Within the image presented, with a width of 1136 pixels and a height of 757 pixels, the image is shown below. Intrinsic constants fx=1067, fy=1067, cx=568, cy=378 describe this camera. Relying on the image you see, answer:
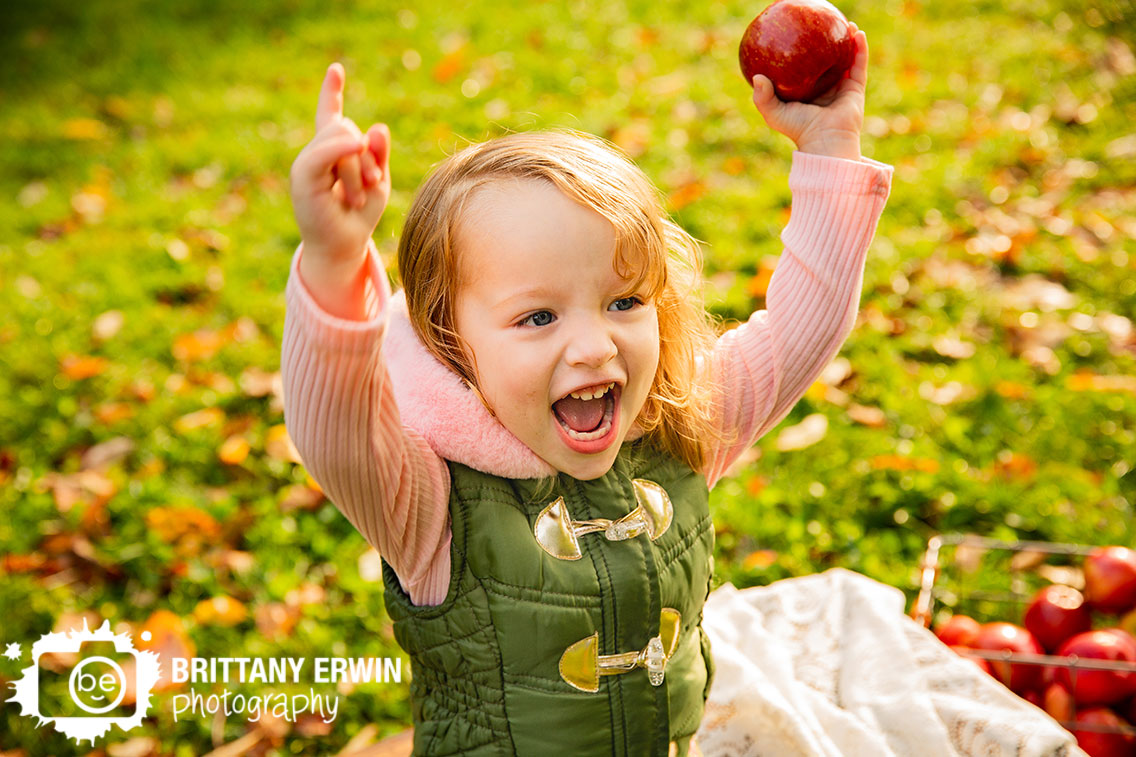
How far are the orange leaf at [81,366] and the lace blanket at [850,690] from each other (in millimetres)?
2224

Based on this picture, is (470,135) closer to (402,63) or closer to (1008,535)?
(402,63)

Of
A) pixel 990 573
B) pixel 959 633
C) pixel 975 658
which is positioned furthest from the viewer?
pixel 990 573

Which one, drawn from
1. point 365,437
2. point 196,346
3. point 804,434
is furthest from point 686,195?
point 365,437

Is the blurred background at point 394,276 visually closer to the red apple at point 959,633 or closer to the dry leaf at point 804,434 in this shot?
the dry leaf at point 804,434

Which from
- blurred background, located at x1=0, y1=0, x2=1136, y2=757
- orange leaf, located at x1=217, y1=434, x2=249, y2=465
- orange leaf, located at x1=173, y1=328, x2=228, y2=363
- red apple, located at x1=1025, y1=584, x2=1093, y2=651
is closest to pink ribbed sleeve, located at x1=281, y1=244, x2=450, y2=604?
blurred background, located at x1=0, y1=0, x2=1136, y2=757

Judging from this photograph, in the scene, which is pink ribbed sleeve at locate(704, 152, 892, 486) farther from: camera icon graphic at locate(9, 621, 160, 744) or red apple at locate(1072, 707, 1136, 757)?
camera icon graphic at locate(9, 621, 160, 744)

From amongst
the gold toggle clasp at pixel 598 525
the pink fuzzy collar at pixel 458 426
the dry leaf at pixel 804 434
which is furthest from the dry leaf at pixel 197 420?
the gold toggle clasp at pixel 598 525

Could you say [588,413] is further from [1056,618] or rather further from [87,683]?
[87,683]

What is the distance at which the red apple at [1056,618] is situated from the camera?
2.23m

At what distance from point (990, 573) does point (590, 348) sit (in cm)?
170

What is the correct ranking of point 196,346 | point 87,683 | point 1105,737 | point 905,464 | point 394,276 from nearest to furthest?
point 1105,737
point 87,683
point 905,464
point 394,276
point 196,346

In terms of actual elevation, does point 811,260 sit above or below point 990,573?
above

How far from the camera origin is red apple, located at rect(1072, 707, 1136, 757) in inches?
79.1

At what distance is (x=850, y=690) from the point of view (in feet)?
6.84
